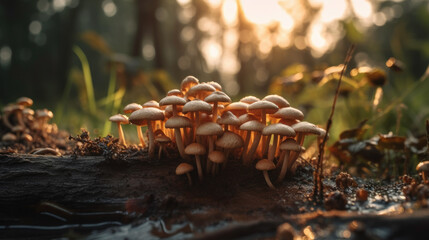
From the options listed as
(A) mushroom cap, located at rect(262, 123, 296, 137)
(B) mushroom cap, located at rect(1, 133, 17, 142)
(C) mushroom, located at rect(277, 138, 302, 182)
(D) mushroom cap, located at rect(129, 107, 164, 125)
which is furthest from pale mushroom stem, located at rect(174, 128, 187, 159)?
(B) mushroom cap, located at rect(1, 133, 17, 142)

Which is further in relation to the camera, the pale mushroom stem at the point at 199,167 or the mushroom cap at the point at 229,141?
the pale mushroom stem at the point at 199,167

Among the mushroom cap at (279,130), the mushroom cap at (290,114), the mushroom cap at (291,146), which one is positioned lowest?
the mushroom cap at (291,146)

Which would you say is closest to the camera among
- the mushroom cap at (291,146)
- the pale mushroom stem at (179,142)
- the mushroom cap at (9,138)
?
the mushroom cap at (291,146)

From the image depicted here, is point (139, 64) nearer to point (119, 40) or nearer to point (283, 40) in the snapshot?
point (283, 40)

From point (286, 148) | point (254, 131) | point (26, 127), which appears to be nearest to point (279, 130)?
point (286, 148)

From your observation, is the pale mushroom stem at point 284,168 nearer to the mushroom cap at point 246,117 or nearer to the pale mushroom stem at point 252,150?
the pale mushroom stem at point 252,150

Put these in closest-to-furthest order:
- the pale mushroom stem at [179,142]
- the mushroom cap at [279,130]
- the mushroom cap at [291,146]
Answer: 1. the mushroom cap at [279,130]
2. the mushroom cap at [291,146]
3. the pale mushroom stem at [179,142]

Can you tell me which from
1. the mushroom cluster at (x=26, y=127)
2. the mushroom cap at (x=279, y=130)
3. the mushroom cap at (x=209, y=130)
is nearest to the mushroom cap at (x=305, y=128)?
the mushroom cap at (x=279, y=130)

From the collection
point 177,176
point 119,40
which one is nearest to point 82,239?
point 177,176

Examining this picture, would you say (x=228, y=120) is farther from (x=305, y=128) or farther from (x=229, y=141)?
(x=305, y=128)
